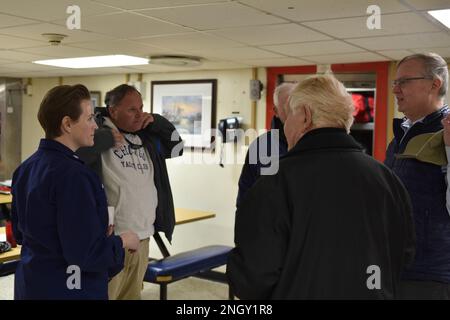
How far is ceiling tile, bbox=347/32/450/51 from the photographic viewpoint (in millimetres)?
3111

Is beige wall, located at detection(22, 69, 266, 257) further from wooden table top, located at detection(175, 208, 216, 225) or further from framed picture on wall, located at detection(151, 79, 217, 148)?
wooden table top, located at detection(175, 208, 216, 225)

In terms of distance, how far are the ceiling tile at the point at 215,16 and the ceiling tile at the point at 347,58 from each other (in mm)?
1293

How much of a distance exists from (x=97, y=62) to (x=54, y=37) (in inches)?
53.4

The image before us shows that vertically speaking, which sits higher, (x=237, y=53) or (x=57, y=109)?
(x=237, y=53)

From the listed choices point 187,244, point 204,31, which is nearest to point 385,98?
point 204,31

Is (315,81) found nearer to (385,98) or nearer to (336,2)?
(336,2)

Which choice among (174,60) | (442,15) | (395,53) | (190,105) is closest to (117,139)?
(442,15)

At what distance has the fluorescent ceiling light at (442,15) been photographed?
252 centimetres

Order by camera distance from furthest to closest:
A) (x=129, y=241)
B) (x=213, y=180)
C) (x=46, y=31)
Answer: (x=213, y=180) → (x=46, y=31) → (x=129, y=241)

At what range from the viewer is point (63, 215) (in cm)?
165

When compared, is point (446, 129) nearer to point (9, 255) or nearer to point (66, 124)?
point (66, 124)

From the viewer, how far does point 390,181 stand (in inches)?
57.1

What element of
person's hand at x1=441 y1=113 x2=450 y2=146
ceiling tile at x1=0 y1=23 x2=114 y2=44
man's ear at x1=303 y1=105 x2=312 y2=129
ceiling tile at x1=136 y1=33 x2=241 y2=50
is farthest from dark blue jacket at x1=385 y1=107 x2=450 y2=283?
ceiling tile at x1=0 y1=23 x2=114 y2=44
